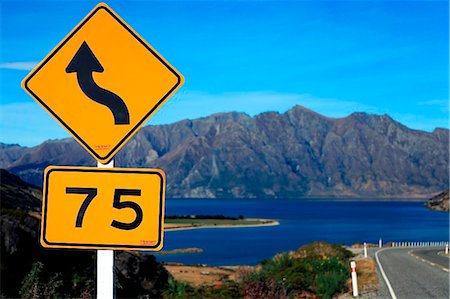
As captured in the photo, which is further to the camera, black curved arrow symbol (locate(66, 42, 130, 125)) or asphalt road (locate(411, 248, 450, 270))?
asphalt road (locate(411, 248, 450, 270))

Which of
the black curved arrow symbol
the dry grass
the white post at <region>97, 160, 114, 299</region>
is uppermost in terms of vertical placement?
the black curved arrow symbol

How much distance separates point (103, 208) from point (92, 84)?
77 centimetres

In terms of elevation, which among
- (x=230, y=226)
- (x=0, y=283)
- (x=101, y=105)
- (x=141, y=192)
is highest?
(x=101, y=105)

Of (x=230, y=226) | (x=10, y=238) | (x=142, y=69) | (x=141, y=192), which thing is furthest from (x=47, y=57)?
(x=230, y=226)

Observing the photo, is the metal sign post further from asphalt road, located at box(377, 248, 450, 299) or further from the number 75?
asphalt road, located at box(377, 248, 450, 299)

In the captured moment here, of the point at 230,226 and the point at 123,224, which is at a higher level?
the point at 123,224

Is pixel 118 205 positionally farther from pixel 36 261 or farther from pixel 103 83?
pixel 36 261

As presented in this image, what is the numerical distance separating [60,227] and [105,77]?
3.15ft

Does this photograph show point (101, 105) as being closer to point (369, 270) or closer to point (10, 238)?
point (10, 238)

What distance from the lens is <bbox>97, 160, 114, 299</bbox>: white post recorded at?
10.5 feet

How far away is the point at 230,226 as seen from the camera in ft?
484

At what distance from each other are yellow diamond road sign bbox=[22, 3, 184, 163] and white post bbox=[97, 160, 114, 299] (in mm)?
231

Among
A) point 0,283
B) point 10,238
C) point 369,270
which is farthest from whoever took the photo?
point 369,270

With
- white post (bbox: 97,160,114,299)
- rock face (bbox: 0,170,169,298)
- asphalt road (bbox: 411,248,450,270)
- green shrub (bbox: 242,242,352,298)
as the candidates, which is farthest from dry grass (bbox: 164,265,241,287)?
white post (bbox: 97,160,114,299)
